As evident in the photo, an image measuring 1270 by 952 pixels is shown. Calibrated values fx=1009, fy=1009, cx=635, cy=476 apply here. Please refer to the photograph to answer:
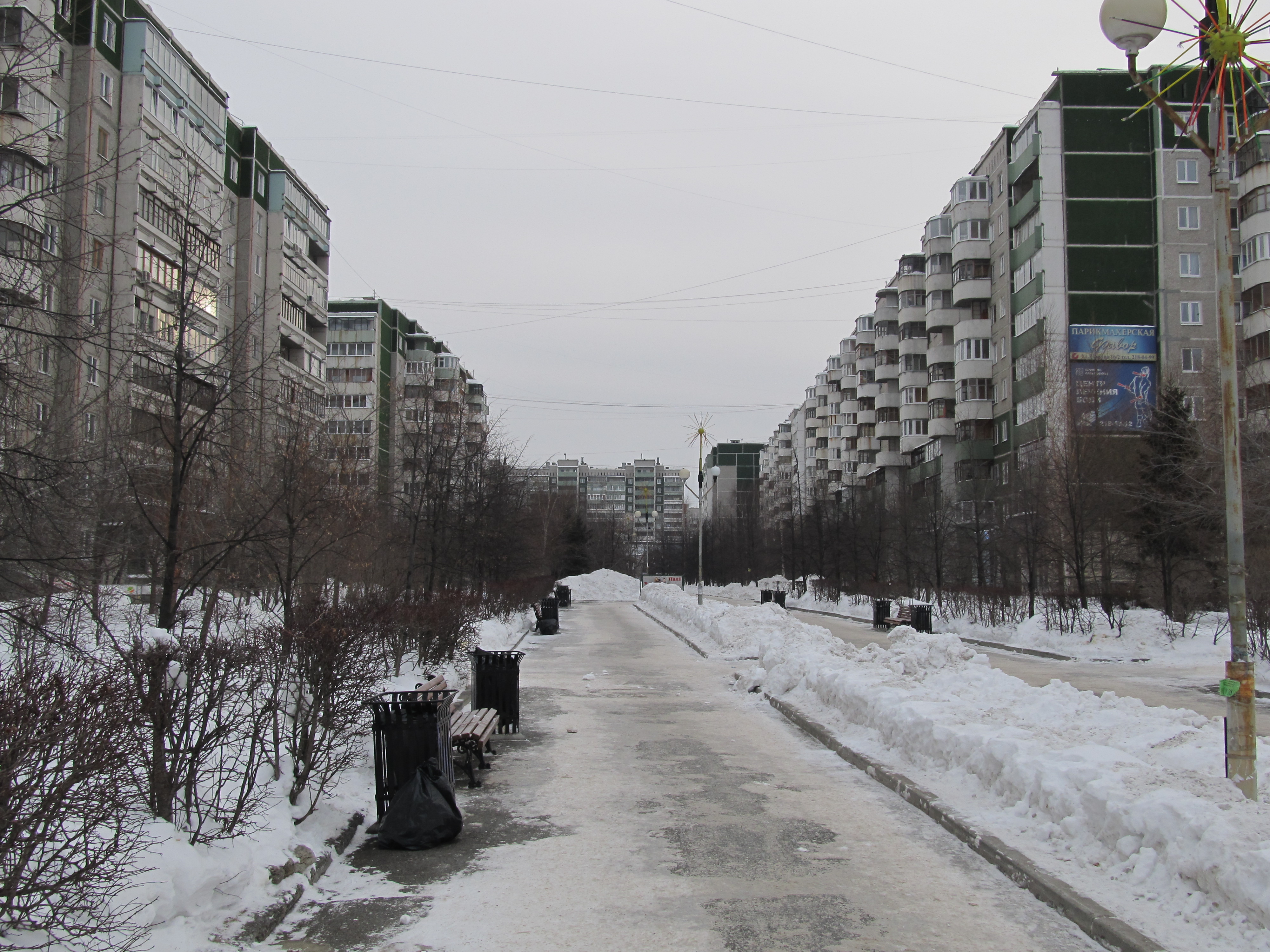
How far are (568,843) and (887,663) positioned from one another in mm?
9051

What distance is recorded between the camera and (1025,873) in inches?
257

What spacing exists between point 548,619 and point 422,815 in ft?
88.6

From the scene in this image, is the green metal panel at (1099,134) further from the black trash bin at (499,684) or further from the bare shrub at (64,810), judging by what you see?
the bare shrub at (64,810)

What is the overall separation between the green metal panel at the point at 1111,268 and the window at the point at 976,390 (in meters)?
9.55

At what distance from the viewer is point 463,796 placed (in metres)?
9.27

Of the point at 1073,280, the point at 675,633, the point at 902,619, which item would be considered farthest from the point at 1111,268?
the point at 675,633

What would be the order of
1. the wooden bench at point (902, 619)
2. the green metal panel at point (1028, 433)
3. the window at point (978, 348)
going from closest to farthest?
the wooden bench at point (902, 619), the green metal panel at point (1028, 433), the window at point (978, 348)

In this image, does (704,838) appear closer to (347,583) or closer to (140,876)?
(140,876)

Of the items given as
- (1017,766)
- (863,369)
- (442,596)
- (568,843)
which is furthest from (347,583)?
(863,369)

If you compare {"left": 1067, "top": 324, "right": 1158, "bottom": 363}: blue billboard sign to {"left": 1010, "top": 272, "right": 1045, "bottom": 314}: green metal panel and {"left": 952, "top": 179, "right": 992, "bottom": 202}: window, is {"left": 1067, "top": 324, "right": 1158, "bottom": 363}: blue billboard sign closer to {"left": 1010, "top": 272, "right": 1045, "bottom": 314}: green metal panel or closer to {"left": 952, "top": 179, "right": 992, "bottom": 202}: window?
{"left": 1010, "top": 272, "right": 1045, "bottom": 314}: green metal panel

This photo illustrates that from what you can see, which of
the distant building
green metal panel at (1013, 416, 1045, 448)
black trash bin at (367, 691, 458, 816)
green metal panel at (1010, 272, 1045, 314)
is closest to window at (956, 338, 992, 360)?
green metal panel at (1010, 272, 1045, 314)

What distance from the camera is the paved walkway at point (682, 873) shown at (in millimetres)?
5613

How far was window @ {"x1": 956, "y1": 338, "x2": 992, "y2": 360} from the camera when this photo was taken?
6197cm

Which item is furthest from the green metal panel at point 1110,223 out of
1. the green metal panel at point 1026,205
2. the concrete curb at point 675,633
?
the concrete curb at point 675,633
